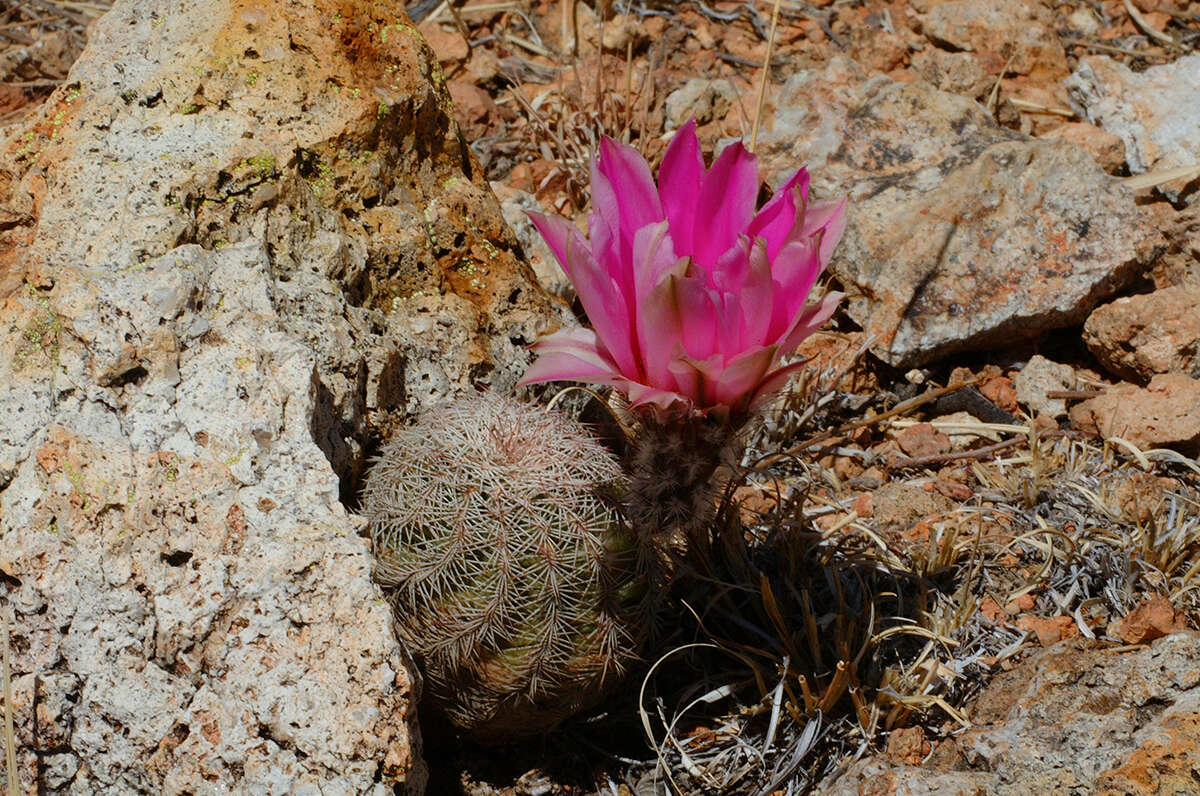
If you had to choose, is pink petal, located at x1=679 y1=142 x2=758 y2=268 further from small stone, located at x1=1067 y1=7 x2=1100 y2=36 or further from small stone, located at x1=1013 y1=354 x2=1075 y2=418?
small stone, located at x1=1067 y1=7 x2=1100 y2=36

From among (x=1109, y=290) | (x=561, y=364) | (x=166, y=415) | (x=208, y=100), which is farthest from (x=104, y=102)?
(x=1109, y=290)

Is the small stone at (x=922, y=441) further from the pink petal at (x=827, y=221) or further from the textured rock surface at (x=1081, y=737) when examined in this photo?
the pink petal at (x=827, y=221)

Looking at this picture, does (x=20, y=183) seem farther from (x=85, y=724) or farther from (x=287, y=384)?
(x=85, y=724)

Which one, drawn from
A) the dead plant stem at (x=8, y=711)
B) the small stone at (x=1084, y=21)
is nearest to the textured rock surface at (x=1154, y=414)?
the small stone at (x=1084, y=21)

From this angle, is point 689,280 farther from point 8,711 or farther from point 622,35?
point 622,35

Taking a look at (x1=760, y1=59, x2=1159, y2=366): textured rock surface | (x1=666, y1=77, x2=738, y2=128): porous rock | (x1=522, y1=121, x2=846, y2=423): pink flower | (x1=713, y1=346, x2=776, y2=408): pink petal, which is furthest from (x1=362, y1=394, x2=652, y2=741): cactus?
(x1=666, y1=77, x2=738, y2=128): porous rock

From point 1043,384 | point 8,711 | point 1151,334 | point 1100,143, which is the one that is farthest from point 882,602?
point 1100,143
